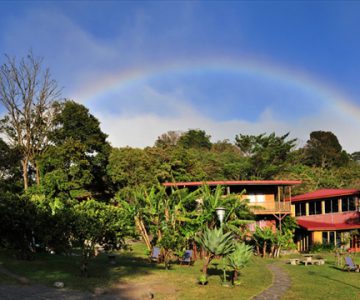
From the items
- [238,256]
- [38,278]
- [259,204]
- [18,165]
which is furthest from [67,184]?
[238,256]

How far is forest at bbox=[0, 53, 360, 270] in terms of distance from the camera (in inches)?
635

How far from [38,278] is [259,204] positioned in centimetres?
2399

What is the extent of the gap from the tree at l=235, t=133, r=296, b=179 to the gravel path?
33.1 m

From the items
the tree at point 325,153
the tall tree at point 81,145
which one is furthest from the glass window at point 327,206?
the tree at point 325,153

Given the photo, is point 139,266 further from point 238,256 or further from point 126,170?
point 126,170

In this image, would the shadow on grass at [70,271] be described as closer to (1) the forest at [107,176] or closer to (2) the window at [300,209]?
(1) the forest at [107,176]

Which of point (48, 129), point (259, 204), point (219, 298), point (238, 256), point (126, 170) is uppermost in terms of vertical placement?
point (48, 129)

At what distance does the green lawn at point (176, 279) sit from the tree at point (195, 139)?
5288cm

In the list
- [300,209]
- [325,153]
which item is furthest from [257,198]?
[325,153]

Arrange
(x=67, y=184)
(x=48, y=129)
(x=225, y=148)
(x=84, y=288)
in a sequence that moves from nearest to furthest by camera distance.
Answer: (x=84, y=288), (x=67, y=184), (x=48, y=129), (x=225, y=148)

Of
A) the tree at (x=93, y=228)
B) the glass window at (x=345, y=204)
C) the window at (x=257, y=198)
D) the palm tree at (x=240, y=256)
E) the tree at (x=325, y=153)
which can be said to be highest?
the tree at (x=325, y=153)

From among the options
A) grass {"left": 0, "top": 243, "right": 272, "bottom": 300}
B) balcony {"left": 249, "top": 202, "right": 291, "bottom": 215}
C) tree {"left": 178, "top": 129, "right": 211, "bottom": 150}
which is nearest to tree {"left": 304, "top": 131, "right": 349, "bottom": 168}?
tree {"left": 178, "top": 129, "right": 211, "bottom": 150}

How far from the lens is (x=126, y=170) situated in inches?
1622

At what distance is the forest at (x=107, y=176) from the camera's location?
16.1 meters
